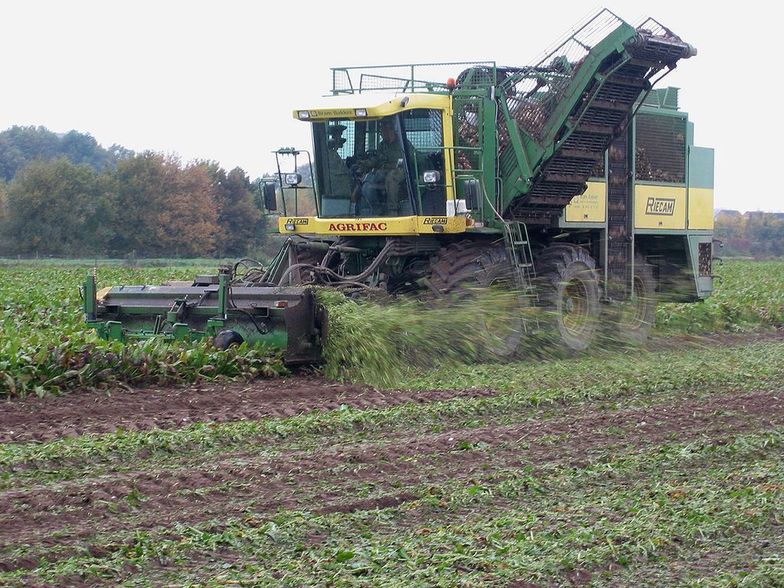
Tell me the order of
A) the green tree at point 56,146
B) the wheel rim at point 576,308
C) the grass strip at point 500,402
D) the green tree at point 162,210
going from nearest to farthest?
the grass strip at point 500,402
the wheel rim at point 576,308
the green tree at point 162,210
the green tree at point 56,146

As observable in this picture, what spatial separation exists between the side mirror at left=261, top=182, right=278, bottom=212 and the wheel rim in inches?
138

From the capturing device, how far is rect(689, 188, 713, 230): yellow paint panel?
14.6 m

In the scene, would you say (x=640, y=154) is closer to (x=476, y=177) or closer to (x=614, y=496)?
(x=476, y=177)

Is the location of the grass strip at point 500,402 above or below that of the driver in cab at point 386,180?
below

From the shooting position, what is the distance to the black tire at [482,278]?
11.0 m

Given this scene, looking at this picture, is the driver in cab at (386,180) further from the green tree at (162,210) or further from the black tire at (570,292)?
the green tree at (162,210)

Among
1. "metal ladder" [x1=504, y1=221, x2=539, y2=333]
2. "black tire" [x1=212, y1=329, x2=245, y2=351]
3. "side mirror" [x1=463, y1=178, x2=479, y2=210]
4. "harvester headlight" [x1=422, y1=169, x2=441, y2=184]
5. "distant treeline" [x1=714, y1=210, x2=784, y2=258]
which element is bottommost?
"distant treeline" [x1=714, y1=210, x2=784, y2=258]

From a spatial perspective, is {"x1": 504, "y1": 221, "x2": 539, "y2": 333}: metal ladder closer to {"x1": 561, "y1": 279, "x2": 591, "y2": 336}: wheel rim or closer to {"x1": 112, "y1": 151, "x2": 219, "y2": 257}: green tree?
{"x1": 561, "y1": 279, "x2": 591, "y2": 336}: wheel rim

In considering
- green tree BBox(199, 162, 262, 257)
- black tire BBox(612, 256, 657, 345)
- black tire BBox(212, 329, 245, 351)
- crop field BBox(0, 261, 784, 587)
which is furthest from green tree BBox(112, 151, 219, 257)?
crop field BBox(0, 261, 784, 587)

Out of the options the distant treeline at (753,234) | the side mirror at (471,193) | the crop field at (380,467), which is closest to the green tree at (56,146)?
the distant treeline at (753,234)

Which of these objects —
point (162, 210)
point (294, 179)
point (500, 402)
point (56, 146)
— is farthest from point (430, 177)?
point (56, 146)

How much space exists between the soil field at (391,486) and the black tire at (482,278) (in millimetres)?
1796

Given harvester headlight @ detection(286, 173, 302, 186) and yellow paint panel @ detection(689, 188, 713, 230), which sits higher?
harvester headlight @ detection(286, 173, 302, 186)

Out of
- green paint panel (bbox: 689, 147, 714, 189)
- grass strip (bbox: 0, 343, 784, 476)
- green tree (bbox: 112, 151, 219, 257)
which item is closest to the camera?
grass strip (bbox: 0, 343, 784, 476)
